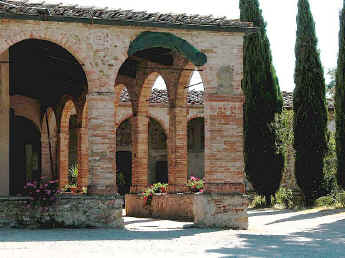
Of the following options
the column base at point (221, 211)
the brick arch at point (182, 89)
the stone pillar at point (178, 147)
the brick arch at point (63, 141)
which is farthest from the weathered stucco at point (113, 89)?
the brick arch at point (63, 141)

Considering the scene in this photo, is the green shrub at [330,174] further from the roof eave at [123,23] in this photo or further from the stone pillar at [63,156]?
the stone pillar at [63,156]

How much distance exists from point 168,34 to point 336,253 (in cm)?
618

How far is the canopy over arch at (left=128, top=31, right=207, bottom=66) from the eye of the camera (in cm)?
1351

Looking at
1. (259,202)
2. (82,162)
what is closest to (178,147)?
(82,162)

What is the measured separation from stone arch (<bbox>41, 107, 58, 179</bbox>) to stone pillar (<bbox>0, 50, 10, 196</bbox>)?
8.67 metres

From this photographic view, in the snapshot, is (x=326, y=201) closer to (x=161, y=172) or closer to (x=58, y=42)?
(x=161, y=172)

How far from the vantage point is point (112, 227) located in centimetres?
1296

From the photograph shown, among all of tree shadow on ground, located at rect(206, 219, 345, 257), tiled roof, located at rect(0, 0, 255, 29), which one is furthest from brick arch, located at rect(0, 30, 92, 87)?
tree shadow on ground, located at rect(206, 219, 345, 257)

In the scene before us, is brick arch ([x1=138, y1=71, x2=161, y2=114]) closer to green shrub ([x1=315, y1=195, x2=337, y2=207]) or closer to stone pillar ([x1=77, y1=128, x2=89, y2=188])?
stone pillar ([x1=77, y1=128, x2=89, y2=188])

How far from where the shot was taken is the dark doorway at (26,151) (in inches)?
892

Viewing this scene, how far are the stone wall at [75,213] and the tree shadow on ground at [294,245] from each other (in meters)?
2.62

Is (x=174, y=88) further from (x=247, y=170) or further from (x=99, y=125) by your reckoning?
(x=247, y=170)

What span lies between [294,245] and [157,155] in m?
18.1

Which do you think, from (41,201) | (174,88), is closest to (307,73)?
(174,88)
